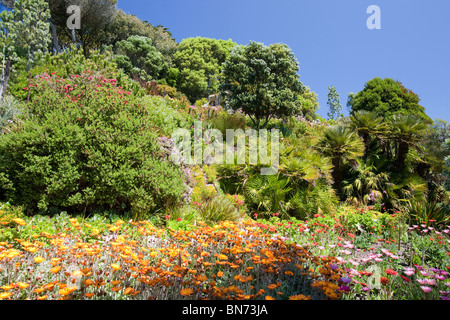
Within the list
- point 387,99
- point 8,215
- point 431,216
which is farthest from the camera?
point 387,99

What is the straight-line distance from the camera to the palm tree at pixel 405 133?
327 inches

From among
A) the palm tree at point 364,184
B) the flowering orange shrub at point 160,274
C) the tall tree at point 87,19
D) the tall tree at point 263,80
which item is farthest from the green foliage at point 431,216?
the tall tree at point 87,19

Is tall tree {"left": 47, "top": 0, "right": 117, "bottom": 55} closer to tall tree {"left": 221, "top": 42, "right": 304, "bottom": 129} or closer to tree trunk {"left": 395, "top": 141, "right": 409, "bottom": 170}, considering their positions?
tall tree {"left": 221, "top": 42, "right": 304, "bottom": 129}

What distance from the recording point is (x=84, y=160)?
183 inches

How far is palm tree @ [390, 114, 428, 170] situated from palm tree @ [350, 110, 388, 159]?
0.34m

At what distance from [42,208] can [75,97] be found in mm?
2233

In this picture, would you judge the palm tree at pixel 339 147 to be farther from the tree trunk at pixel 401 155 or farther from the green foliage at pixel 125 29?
the green foliage at pixel 125 29

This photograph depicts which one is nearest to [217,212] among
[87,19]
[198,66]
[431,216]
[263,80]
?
[431,216]

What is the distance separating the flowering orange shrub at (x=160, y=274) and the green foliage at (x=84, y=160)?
1.35 meters

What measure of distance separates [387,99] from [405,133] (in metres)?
6.57

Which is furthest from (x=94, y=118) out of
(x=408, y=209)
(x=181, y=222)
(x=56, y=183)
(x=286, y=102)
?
(x=286, y=102)

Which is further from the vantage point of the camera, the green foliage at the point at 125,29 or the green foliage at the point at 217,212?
the green foliage at the point at 125,29

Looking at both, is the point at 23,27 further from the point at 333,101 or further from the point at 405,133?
the point at 333,101
